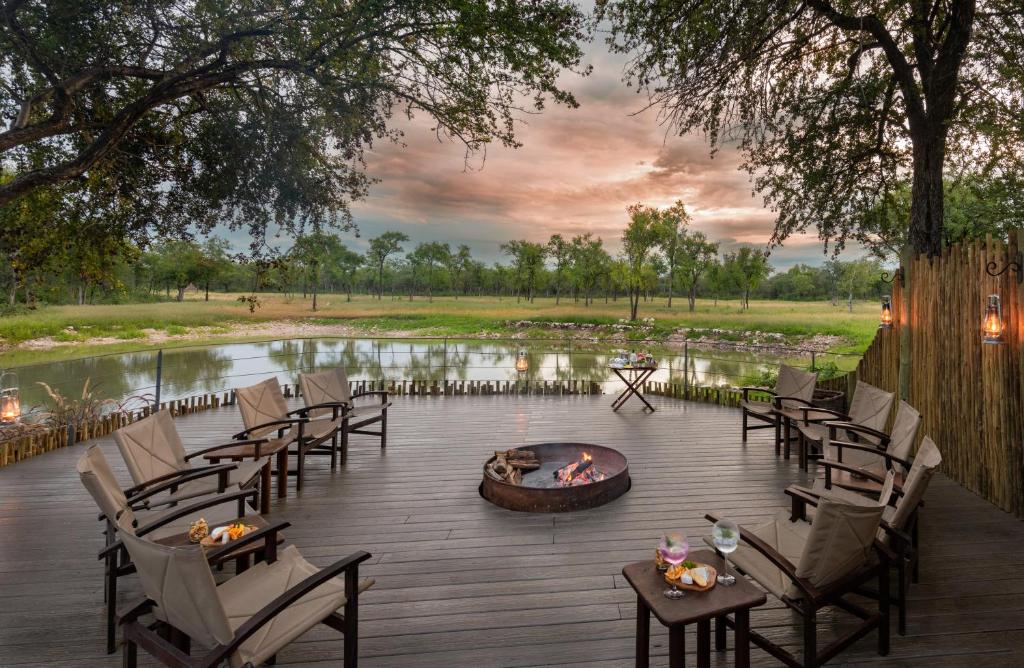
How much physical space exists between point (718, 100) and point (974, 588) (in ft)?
16.3

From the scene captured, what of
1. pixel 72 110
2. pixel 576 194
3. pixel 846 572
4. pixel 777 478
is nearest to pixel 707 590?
pixel 846 572

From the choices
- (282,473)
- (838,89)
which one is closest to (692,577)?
(282,473)

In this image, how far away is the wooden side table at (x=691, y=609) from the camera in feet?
5.31

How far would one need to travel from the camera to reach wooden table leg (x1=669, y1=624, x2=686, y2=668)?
165 cm

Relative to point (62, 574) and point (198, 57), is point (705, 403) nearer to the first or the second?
point (62, 574)

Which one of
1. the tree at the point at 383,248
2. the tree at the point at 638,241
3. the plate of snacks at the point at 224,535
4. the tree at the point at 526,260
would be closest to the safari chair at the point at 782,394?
the plate of snacks at the point at 224,535

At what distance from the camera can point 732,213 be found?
21281mm

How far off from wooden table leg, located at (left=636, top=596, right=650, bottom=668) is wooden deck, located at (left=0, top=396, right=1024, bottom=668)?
0.91 feet

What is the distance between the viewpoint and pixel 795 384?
5.46 metres

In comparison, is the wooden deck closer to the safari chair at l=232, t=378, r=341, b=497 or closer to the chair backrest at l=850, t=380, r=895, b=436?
the safari chair at l=232, t=378, r=341, b=497

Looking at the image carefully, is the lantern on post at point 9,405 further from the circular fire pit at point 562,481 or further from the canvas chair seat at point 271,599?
the circular fire pit at point 562,481

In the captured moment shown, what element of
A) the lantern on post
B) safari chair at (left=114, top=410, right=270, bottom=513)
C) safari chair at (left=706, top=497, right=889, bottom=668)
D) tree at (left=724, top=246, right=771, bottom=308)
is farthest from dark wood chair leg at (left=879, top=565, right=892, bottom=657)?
tree at (left=724, top=246, right=771, bottom=308)

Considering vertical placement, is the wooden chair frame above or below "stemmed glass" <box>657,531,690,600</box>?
below

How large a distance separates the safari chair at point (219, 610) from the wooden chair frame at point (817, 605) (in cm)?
170
